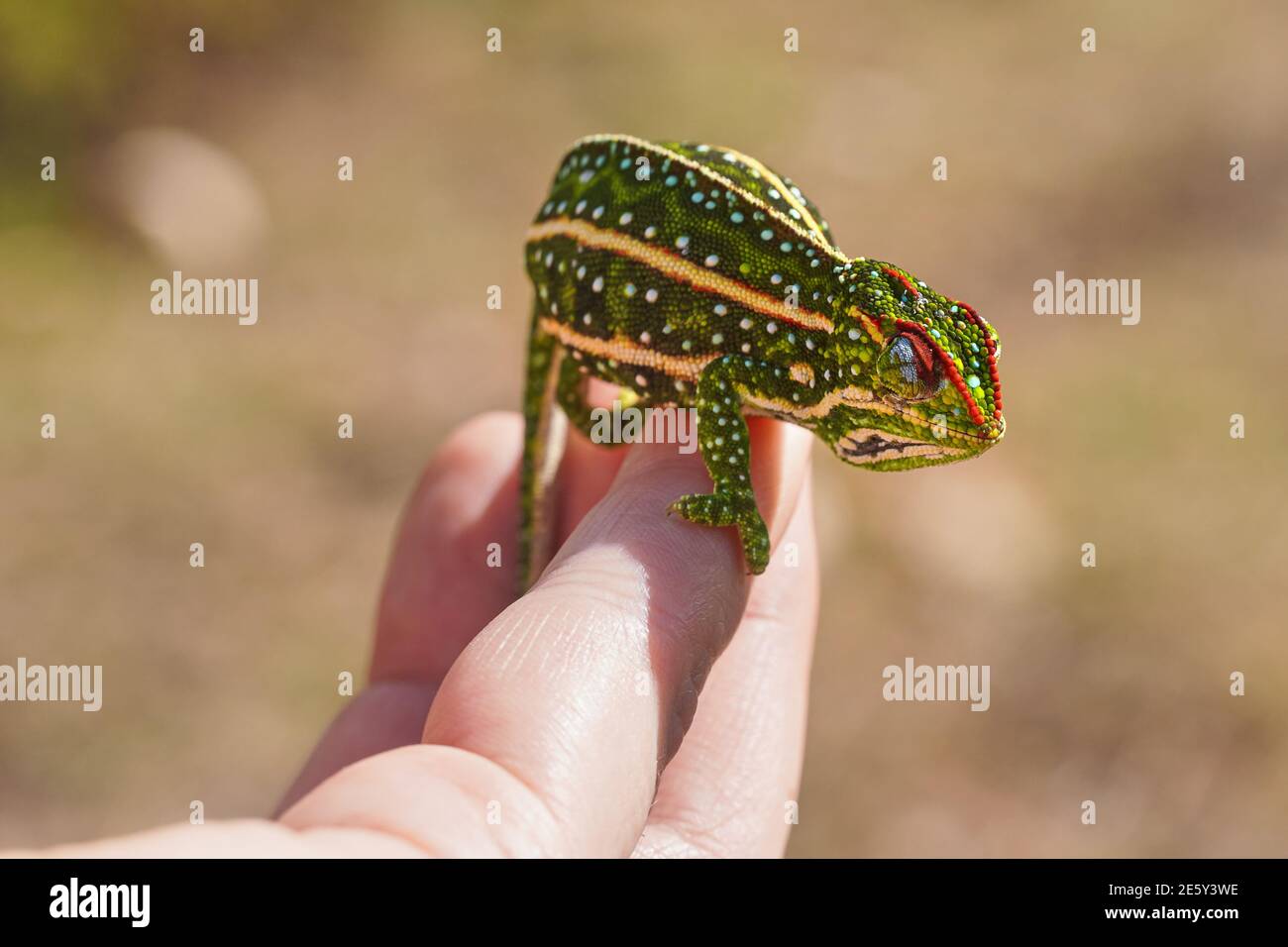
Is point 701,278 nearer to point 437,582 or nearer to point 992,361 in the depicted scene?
point 992,361

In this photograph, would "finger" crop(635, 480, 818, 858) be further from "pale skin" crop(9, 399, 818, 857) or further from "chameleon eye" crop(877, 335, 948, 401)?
"chameleon eye" crop(877, 335, 948, 401)

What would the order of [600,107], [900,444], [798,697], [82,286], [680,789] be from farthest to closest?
[600,107], [82,286], [798,697], [680,789], [900,444]

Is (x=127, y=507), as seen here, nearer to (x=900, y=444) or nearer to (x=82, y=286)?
(x=82, y=286)

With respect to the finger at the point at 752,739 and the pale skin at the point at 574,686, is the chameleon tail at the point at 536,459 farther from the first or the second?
the finger at the point at 752,739

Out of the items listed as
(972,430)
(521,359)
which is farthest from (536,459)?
(521,359)

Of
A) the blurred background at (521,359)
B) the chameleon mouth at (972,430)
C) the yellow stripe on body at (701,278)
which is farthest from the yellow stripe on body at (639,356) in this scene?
the blurred background at (521,359)
